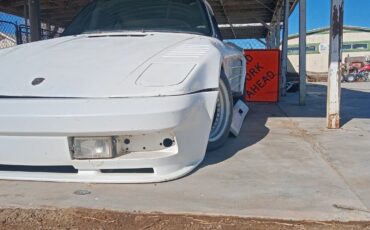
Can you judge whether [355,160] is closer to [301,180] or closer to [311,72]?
[301,180]

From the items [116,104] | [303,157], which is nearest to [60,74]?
[116,104]

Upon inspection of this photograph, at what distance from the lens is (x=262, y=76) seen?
903 centimetres

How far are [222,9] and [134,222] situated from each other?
1251 centimetres

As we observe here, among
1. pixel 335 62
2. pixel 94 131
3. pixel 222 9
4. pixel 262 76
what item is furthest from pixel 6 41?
pixel 94 131

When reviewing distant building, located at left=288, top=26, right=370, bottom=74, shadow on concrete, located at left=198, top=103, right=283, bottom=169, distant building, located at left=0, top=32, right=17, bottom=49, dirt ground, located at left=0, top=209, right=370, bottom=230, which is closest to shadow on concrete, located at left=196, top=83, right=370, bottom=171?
shadow on concrete, located at left=198, top=103, right=283, bottom=169

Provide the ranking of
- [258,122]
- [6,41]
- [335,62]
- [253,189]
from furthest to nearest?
[6,41] → [258,122] → [335,62] → [253,189]

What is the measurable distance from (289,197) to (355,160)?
4.29 ft

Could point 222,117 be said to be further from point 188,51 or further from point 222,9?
point 222,9

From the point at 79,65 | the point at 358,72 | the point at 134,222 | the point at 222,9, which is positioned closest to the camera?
the point at 134,222

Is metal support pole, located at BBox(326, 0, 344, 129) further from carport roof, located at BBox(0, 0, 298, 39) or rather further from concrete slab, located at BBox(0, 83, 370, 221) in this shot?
carport roof, located at BBox(0, 0, 298, 39)

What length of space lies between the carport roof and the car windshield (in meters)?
7.70

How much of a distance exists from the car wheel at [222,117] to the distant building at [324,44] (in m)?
38.1

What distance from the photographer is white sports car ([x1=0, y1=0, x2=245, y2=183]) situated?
2.70 metres

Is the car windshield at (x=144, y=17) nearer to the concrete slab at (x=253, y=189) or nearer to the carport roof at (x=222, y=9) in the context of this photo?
the concrete slab at (x=253, y=189)
